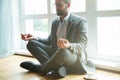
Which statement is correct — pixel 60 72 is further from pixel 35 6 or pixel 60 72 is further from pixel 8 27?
pixel 35 6

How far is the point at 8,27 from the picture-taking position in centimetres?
337

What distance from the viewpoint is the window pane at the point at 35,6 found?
3.35 meters

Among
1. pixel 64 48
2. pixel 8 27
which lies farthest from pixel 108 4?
pixel 8 27

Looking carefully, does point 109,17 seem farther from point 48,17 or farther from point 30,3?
point 30,3

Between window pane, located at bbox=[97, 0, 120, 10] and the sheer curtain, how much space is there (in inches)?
64.5

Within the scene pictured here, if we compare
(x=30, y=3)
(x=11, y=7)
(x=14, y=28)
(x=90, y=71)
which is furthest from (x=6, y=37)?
(x=90, y=71)

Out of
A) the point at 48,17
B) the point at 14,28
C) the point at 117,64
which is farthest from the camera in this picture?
the point at 14,28

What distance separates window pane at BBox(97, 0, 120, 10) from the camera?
244 cm

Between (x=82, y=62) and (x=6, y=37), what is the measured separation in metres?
1.71

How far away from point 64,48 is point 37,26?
1.68 m

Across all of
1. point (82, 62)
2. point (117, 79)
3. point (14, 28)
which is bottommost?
point (117, 79)

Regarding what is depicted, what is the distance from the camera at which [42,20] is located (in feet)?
11.1

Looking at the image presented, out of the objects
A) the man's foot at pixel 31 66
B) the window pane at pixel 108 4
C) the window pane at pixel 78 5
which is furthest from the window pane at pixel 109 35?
the man's foot at pixel 31 66

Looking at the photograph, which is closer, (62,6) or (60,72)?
(60,72)
